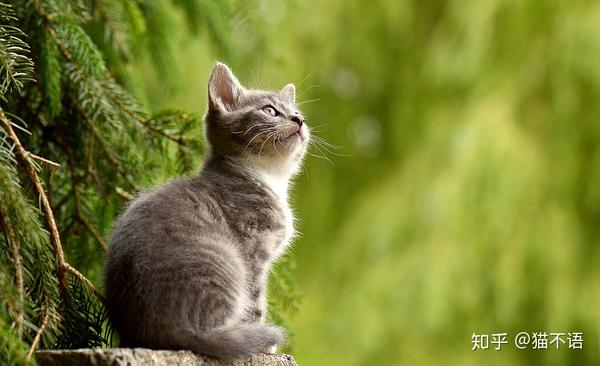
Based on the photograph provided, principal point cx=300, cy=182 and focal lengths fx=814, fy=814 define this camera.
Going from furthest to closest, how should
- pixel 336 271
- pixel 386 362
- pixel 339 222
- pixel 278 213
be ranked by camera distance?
pixel 339 222 → pixel 336 271 → pixel 386 362 → pixel 278 213

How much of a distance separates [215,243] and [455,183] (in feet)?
7.84

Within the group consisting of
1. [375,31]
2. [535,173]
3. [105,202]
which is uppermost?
[375,31]

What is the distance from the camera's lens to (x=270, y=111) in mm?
1741

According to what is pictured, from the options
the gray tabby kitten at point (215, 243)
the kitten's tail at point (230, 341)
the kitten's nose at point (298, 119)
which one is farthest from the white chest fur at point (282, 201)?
the kitten's tail at point (230, 341)

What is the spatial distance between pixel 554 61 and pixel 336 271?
1.48m

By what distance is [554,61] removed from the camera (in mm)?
3732

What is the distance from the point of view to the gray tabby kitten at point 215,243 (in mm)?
1281

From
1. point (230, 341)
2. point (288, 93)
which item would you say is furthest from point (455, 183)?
point (230, 341)

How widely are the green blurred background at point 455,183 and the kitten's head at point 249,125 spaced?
143cm

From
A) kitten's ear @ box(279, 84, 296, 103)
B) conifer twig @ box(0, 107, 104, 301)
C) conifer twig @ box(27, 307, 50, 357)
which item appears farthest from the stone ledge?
kitten's ear @ box(279, 84, 296, 103)

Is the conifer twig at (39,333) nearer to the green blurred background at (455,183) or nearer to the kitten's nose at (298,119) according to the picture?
the kitten's nose at (298,119)

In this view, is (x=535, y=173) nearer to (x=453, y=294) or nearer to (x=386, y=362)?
(x=453, y=294)

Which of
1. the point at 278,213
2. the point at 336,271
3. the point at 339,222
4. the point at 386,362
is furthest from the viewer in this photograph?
the point at 339,222

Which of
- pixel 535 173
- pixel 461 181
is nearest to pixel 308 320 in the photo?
pixel 461 181
